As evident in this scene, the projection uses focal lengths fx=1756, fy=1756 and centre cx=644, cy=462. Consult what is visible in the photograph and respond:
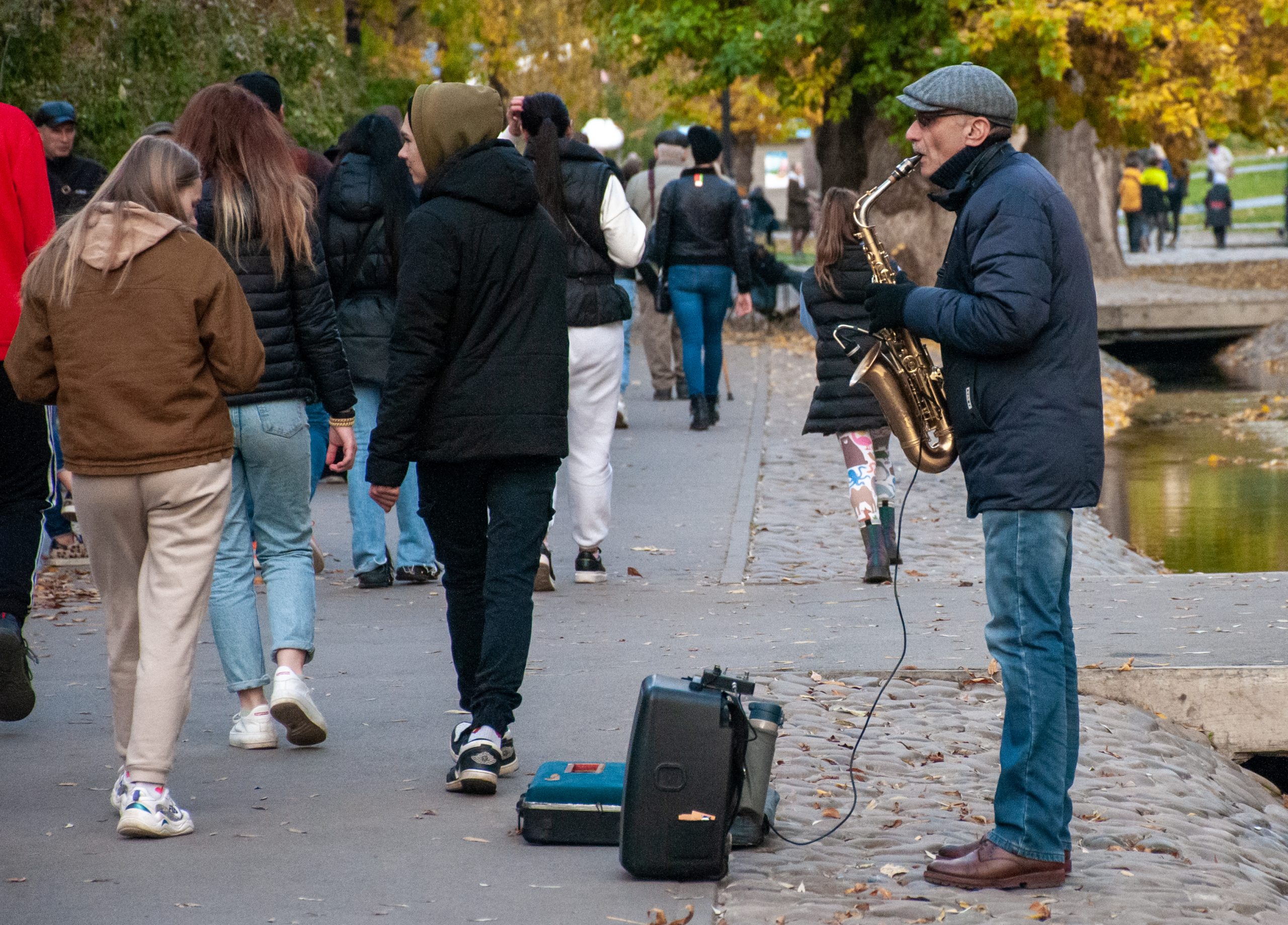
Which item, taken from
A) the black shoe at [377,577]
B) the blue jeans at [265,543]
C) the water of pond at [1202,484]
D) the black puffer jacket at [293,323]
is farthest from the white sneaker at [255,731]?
the water of pond at [1202,484]

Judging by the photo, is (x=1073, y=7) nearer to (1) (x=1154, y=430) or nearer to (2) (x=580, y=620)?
(1) (x=1154, y=430)

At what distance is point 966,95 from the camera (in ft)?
14.6

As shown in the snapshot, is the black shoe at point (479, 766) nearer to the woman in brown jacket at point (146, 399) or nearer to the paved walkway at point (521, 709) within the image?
the paved walkway at point (521, 709)

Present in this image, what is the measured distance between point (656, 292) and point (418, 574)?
641 centimetres

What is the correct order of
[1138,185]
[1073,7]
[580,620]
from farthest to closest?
[1138,185] → [1073,7] → [580,620]

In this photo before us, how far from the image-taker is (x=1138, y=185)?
129 feet

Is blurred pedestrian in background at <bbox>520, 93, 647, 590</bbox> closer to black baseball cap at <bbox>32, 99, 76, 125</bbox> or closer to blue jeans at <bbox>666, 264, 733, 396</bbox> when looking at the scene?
black baseball cap at <bbox>32, 99, 76, 125</bbox>

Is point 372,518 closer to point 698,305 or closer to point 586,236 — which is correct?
point 586,236

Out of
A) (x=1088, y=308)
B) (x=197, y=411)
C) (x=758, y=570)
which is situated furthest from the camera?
(x=758, y=570)

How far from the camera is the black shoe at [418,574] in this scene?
8.81m

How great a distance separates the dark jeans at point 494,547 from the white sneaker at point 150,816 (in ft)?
3.02

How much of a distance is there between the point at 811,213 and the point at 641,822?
37665mm

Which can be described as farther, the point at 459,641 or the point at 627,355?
the point at 627,355

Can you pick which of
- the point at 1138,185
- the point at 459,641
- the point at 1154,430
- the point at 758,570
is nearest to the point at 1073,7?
the point at 1154,430
